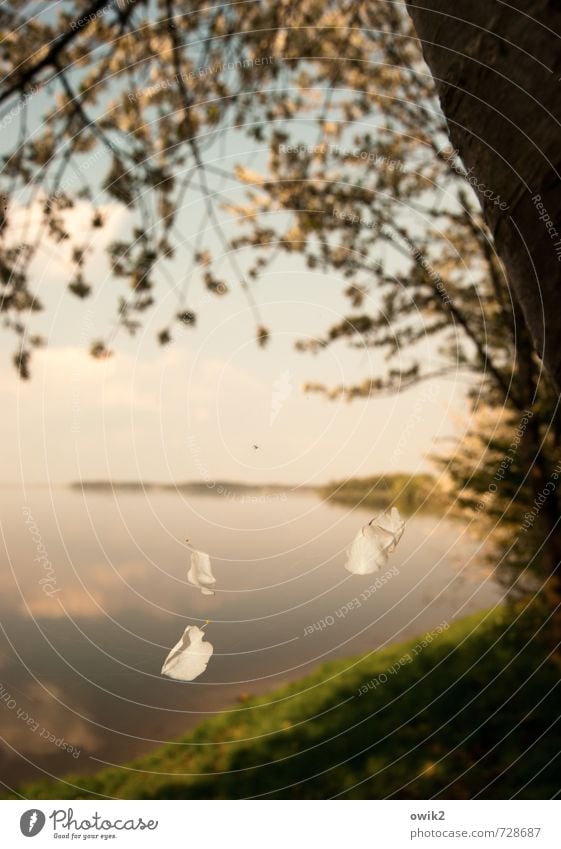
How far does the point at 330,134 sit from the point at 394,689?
215 inches

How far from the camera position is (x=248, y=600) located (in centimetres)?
321

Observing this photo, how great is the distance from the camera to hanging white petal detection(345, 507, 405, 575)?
178cm

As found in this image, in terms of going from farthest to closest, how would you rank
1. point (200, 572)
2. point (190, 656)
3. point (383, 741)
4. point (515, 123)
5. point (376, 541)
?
1. point (383, 741)
2. point (200, 572)
3. point (190, 656)
4. point (376, 541)
5. point (515, 123)

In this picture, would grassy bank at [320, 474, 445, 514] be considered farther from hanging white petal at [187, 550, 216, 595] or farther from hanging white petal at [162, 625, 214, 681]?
hanging white petal at [162, 625, 214, 681]

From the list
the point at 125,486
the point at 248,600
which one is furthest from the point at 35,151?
the point at 248,600

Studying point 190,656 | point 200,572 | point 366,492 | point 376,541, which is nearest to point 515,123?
point 376,541

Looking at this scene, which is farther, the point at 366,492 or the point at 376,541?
the point at 366,492

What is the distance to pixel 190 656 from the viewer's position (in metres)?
2.22

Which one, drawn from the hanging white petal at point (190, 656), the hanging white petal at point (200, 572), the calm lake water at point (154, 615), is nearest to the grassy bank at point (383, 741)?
the calm lake water at point (154, 615)

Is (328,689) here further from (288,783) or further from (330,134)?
(330,134)

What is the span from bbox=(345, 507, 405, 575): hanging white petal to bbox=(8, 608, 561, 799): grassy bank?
9.59 feet

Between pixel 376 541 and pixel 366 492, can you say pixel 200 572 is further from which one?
pixel 366 492

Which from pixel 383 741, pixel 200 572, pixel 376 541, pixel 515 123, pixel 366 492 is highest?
pixel 366 492

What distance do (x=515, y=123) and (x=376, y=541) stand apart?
3.85 ft
